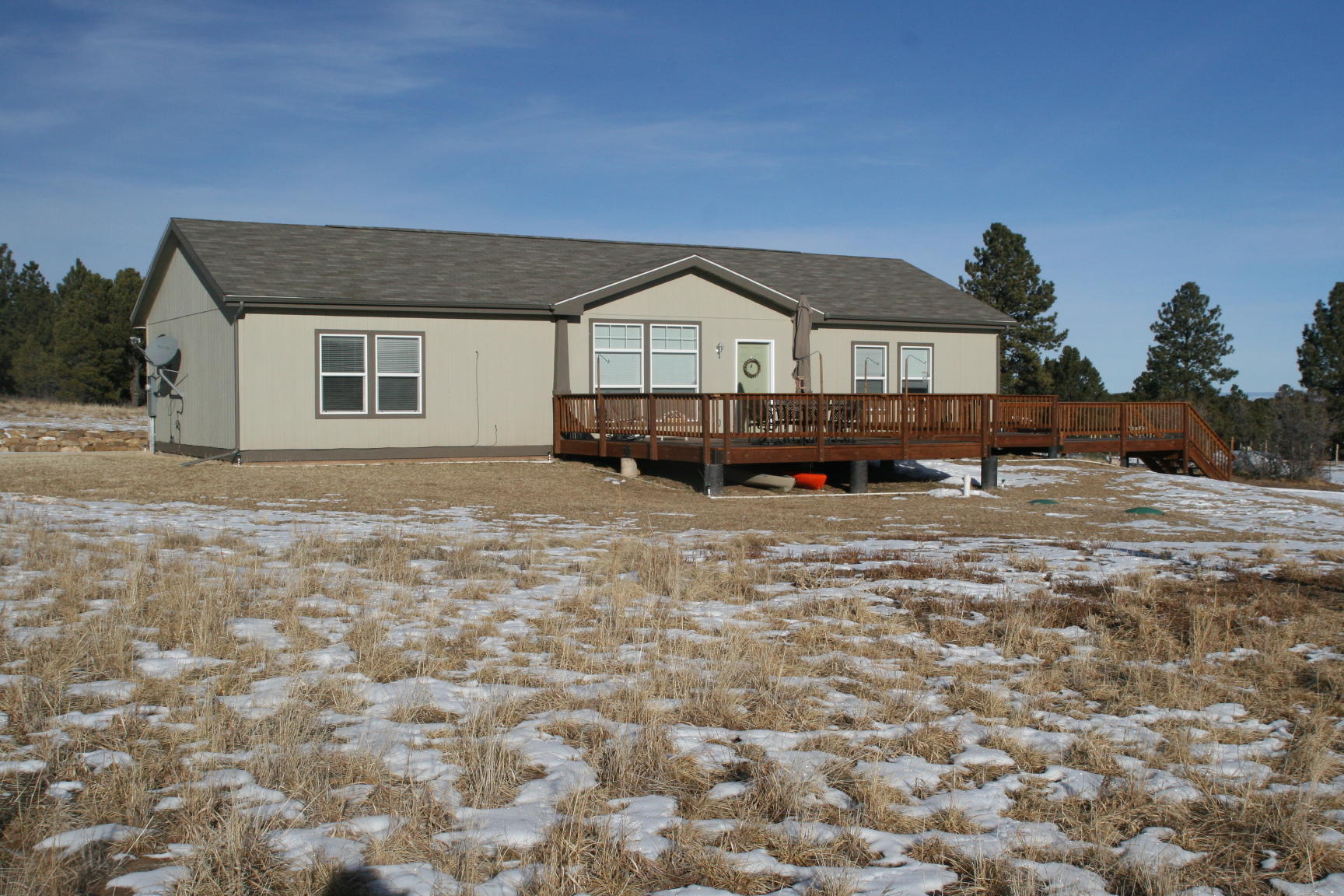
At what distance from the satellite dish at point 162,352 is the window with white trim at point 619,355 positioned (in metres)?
7.96

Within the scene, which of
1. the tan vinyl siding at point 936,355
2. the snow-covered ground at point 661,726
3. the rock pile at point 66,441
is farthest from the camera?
the tan vinyl siding at point 936,355

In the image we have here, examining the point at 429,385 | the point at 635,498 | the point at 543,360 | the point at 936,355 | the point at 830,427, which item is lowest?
the point at 635,498

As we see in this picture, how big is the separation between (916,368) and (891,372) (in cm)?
71

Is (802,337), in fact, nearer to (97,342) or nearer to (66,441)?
(66,441)

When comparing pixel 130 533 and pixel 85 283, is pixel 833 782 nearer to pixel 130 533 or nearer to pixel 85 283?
pixel 130 533

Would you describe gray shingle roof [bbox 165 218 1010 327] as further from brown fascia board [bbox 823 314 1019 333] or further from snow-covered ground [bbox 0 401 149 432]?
snow-covered ground [bbox 0 401 149 432]

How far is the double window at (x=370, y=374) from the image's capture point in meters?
18.4

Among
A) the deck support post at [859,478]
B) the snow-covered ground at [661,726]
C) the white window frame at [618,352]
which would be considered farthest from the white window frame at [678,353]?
the snow-covered ground at [661,726]

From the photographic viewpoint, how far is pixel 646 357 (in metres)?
20.7

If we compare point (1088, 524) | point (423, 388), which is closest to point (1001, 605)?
point (1088, 524)

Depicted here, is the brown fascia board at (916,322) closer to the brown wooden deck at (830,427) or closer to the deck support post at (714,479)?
the brown wooden deck at (830,427)

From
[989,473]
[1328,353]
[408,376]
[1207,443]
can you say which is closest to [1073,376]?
[1328,353]

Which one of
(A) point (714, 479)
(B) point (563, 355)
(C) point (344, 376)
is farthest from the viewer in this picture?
(B) point (563, 355)

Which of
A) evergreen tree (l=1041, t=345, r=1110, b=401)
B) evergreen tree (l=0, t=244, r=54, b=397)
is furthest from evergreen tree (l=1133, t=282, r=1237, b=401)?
evergreen tree (l=0, t=244, r=54, b=397)
